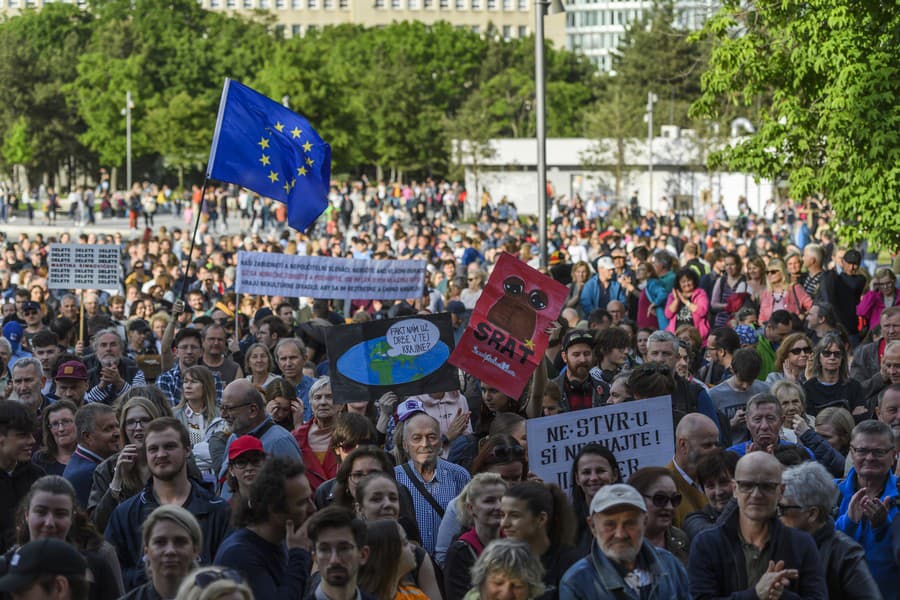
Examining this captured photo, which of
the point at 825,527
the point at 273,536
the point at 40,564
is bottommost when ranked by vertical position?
the point at 825,527

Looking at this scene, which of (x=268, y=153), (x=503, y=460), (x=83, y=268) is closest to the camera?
(x=503, y=460)

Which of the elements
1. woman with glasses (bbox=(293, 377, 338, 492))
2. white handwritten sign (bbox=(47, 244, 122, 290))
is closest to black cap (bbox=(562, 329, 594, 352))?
woman with glasses (bbox=(293, 377, 338, 492))

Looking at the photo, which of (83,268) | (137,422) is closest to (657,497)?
(137,422)

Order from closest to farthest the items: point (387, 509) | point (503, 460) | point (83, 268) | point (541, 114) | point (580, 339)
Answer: point (387, 509), point (503, 460), point (580, 339), point (83, 268), point (541, 114)

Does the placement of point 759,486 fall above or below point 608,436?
above

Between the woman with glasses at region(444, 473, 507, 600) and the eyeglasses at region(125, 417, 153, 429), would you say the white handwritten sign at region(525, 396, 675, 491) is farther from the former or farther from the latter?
the eyeglasses at region(125, 417, 153, 429)

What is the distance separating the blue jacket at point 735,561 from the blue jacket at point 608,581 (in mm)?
299

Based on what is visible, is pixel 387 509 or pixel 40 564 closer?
pixel 40 564

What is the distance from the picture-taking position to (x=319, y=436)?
10375 mm

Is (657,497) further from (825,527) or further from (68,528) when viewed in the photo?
(68,528)

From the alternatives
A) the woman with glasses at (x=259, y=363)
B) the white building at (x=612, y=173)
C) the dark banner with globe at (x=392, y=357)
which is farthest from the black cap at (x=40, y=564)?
the white building at (x=612, y=173)

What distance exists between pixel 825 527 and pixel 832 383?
188 inches

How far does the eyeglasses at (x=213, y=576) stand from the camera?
5.71 m

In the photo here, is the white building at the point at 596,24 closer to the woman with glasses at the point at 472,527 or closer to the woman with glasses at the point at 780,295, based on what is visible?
the woman with glasses at the point at 780,295
